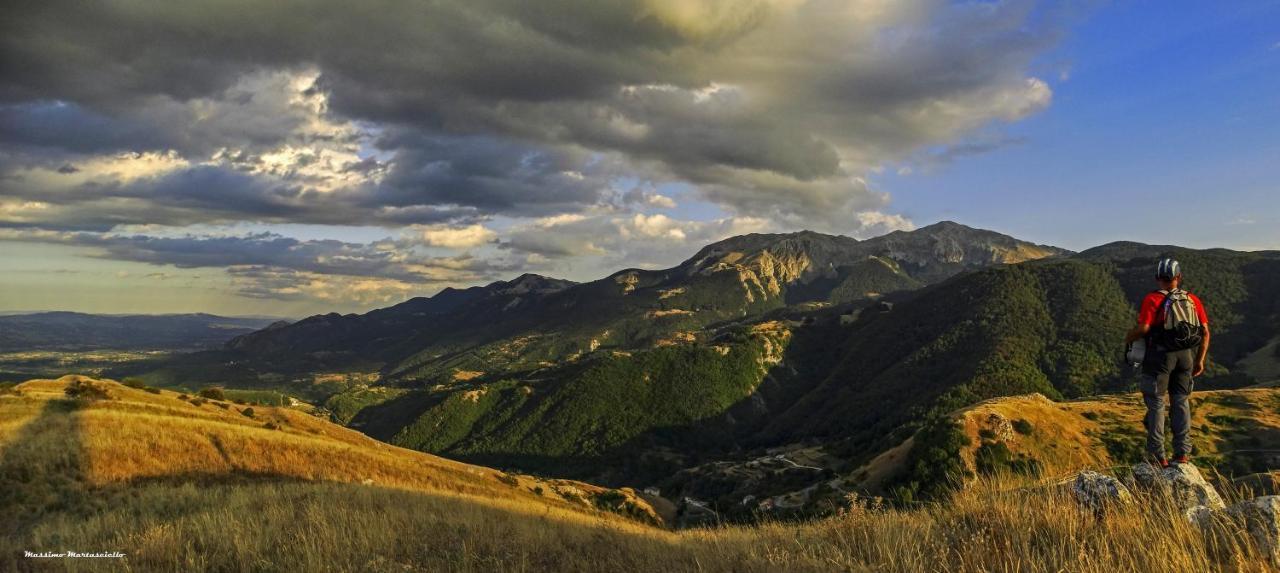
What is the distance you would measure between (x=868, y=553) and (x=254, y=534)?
9780mm

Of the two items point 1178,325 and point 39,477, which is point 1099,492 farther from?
point 39,477

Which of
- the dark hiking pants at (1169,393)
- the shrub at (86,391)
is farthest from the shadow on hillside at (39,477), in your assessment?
the dark hiking pants at (1169,393)

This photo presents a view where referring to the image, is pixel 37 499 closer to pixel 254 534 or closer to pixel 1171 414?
pixel 254 534

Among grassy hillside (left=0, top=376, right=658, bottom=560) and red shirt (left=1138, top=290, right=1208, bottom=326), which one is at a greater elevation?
red shirt (left=1138, top=290, right=1208, bottom=326)

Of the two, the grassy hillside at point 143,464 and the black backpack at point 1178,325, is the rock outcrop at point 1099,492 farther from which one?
the grassy hillside at point 143,464

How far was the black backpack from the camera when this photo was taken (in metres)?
10.6

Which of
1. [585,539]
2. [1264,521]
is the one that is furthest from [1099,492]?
[585,539]

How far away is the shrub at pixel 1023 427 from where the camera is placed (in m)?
75.0

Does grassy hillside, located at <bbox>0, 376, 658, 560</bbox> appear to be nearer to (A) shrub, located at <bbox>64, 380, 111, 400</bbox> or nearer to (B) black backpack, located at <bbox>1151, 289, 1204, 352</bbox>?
(A) shrub, located at <bbox>64, 380, 111, 400</bbox>

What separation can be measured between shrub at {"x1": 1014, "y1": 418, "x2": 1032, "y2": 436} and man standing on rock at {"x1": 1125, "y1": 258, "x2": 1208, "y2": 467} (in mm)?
77369

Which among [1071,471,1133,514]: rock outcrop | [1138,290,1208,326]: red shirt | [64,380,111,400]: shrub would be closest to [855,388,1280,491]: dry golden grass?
[1138,290,1208,326]: red shirt

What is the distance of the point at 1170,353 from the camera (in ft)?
35.5

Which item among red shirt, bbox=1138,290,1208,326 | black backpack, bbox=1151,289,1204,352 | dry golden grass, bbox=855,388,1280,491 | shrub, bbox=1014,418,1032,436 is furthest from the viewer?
shrub, bbox=1014,418,1032,436

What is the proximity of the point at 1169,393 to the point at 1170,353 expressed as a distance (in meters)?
0.94
